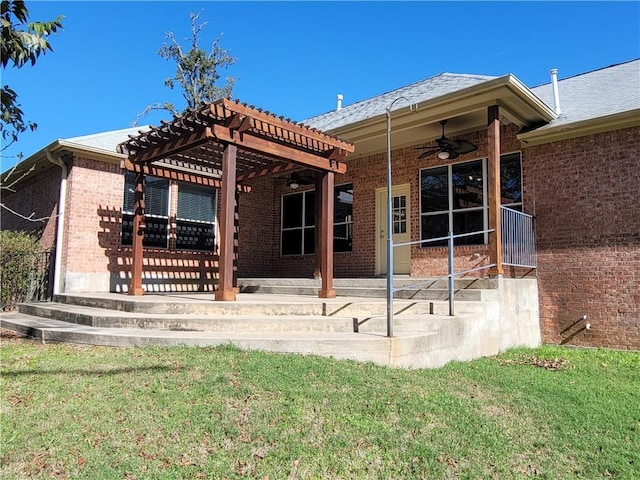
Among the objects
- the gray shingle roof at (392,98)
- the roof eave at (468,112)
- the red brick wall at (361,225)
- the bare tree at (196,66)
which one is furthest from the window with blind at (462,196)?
the bare tree at (196,66)

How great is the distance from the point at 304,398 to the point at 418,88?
28.0ft

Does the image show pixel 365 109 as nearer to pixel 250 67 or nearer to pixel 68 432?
pixel 68 432

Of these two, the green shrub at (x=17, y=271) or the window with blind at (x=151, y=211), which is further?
the window with blind at (x=151, y=211)

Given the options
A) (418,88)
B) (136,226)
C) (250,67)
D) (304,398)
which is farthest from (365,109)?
(250,67)

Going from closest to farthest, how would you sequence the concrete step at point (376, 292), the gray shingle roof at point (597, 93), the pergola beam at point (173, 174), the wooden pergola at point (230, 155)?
the wooden pergola at point (230, 155) < the concrete step at point (376, 292) < the gray shingle roof at point (597, 93) < the pergola beam at point (173, 174)

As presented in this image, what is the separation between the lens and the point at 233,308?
5.89 metres

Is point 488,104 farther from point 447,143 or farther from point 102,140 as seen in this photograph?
point 102,140

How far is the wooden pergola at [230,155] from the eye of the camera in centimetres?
641

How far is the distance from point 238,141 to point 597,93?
6979 millimetres

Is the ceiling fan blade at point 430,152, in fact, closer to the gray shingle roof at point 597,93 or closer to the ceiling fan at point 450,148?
the ceiling fan at point 450,148

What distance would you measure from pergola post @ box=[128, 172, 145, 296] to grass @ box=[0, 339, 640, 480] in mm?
3448

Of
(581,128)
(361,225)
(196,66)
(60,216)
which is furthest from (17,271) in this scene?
(196,66)

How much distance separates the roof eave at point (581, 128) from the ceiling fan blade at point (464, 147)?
84cm

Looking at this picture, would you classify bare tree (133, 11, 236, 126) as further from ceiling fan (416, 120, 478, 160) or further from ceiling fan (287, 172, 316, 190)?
ceiling fan (416, 120, 478, 160)
